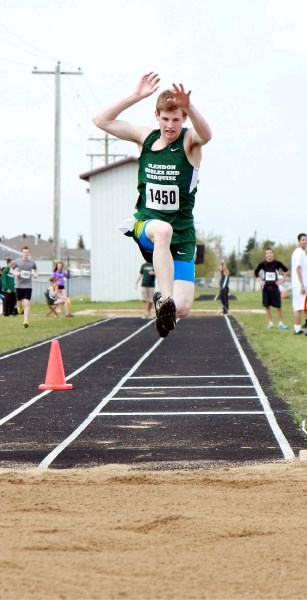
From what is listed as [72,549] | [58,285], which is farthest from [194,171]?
[58,285]

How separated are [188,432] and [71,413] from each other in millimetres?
1666

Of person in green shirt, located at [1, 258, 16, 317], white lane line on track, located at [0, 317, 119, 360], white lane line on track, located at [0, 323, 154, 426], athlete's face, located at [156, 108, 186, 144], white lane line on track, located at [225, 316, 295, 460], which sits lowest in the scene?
white lane line on track, located at [0, 317, 119, 360]

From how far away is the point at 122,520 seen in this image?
209 inches

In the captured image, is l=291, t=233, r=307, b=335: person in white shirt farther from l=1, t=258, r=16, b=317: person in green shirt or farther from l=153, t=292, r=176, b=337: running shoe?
l=1, t=258, r=16, b=317: person in green shirt

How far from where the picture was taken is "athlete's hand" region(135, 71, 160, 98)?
23.2ft

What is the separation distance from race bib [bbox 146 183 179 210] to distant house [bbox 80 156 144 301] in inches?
1524

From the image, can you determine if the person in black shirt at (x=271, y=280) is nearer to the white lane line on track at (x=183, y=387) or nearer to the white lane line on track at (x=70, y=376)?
the white lane line on track at (x=70, y=376)

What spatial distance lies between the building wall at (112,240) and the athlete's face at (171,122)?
39.1 metres

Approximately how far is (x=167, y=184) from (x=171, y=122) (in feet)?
1.57

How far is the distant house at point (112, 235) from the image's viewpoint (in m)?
46.6

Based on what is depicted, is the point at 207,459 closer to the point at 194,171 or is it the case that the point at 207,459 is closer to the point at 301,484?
the point at 301,484

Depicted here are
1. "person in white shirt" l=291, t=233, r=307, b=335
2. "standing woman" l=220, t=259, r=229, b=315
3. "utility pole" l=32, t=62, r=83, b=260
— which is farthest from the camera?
"utility pole" l=32, t=62, r=83, b=260

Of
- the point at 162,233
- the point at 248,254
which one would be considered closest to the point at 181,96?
the point at 162,233

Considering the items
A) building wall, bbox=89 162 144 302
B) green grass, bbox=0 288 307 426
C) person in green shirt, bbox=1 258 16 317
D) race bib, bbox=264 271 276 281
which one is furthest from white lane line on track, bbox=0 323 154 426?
building wall, bbox=89 162 144 302
